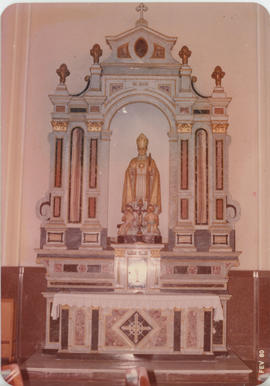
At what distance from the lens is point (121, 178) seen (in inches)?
232

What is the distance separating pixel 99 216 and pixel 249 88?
7.93 ft

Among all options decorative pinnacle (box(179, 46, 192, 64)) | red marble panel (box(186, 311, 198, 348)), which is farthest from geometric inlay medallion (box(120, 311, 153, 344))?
decorative pinnacle (box(179, 46, 192, 64))

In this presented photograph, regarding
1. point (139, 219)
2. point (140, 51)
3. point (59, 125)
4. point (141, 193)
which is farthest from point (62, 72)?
point (139, 219)

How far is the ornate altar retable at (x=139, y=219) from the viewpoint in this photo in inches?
211

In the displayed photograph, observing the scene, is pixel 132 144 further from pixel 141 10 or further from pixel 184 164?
pixel 141 10

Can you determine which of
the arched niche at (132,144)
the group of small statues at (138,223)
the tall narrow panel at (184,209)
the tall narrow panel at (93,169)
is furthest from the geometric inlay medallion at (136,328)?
the tall narrow panel at (93,169)

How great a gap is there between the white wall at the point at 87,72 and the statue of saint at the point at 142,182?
0.94 m

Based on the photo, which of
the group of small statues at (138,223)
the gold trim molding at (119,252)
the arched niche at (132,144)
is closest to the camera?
the gold trim molding at (119,252)

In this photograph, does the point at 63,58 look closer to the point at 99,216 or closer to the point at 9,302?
the point at 99,216

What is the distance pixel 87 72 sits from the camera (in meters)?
5.95

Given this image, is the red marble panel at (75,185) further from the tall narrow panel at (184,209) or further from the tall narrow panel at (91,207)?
the tall narrow panel at (184,209)

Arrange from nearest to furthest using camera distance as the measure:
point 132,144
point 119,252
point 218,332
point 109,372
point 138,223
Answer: point 109,372, point 218,332, point 119,252, point 138,223, point 132,144

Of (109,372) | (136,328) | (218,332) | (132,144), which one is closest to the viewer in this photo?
(109,372)

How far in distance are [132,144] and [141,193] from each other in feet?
2.08
